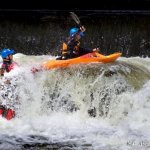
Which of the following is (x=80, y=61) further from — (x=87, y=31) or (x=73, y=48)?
(x=87, y=31)

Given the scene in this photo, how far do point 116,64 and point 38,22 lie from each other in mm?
6274

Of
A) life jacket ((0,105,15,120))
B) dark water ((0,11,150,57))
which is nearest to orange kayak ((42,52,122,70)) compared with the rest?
life jacket ((0,105,15,120))

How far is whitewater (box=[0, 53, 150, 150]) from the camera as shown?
726cm

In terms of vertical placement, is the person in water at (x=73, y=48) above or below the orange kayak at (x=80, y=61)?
above

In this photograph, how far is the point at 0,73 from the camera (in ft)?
27.5

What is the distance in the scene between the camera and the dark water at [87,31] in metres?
13.5

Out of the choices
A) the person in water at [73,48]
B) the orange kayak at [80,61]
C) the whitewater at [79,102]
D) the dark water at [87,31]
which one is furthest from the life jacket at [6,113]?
the dark water at [87,31]

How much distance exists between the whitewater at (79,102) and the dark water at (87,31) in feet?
16.0

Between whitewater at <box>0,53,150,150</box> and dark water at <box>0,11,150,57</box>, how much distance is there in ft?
16.0

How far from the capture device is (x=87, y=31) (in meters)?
14.0

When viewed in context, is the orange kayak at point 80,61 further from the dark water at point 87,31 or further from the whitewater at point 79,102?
the dark water at point 87,31

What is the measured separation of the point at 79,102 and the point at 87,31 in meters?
6.25

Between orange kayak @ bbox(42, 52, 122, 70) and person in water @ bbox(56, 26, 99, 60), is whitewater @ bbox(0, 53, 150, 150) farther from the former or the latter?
person in water @ bbox(56, 26, 99, 60)

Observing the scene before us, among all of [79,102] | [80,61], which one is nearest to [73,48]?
[80,61]
